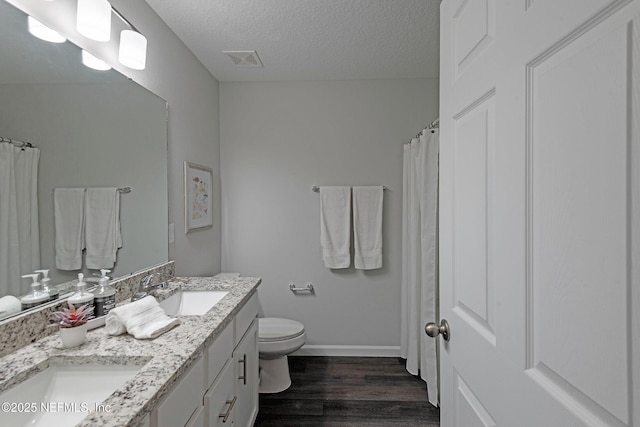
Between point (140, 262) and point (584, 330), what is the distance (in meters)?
1.75

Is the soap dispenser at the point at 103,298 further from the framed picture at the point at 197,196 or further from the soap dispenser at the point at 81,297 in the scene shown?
the framed picture at the point at 197,196

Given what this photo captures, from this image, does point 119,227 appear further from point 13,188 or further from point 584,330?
point 584,330

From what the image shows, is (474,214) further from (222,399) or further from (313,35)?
(313,35)

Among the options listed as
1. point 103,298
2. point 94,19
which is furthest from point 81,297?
point 94,19

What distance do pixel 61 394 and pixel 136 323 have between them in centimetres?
26

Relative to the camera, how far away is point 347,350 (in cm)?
269

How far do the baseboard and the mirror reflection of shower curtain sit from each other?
2.15m

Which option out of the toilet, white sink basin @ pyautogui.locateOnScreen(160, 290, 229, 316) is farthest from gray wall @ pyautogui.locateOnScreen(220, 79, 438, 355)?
white sink basin @ pyautogui.locateOnScreen(160, 290, 229, 316)

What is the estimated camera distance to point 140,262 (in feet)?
5.18

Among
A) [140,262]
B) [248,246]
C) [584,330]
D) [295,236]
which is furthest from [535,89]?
[248,246]

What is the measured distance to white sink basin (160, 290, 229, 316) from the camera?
1.62m

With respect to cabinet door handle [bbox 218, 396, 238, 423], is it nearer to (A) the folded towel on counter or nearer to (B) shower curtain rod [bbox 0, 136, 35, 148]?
(A) the folded towel on counter


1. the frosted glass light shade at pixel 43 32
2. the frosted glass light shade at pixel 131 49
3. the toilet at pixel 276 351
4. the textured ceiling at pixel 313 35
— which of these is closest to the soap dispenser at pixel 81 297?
the frosted glass light shade at pixel 43 32

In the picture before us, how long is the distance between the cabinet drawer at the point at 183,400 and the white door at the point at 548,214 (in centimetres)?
82
